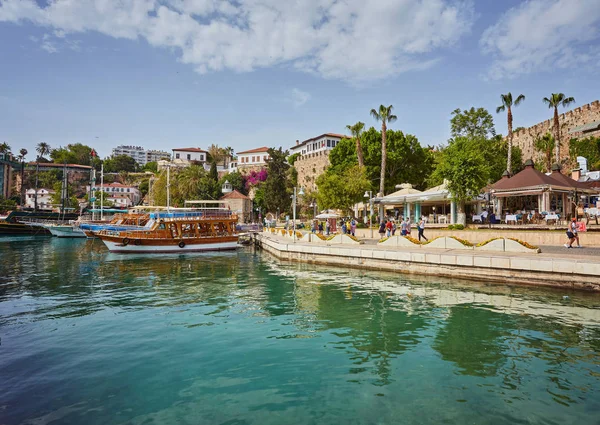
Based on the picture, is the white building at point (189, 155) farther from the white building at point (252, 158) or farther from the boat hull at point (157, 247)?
the boat hull at point (157, 247)

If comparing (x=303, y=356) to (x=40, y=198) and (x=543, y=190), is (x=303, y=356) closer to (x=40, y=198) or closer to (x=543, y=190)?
(x=543, y=190)

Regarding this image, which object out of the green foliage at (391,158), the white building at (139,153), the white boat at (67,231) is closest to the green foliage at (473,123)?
the green foliage at (391,158)

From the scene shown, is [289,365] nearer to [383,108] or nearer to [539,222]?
[539,222]

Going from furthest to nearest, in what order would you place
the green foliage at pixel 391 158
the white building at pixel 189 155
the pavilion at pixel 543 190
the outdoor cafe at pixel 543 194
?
the white building at pixel 189 155, the green foliage at pixel 391 158, the pavilion at pixel 543 190, the outdoor cafe at pixel 543 194

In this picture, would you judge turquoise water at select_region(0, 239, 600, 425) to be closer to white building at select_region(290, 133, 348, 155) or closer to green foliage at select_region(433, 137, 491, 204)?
green foliage at select_region(433, 137, 491, 204)

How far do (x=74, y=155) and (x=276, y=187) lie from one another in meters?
96.0

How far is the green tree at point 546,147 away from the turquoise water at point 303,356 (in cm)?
3383

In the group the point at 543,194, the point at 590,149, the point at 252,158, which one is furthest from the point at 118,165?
the point at 543,194

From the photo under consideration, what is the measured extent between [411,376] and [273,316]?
5.02 meters

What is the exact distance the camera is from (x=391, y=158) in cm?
4403

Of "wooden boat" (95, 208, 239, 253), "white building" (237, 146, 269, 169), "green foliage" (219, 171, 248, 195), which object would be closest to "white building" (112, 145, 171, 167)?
"white building" (237, 146, 269, 169)

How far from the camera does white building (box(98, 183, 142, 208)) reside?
96.3 metres

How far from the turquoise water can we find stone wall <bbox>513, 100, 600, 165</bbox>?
4002 centimetres

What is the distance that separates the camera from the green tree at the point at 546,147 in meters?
39.9
